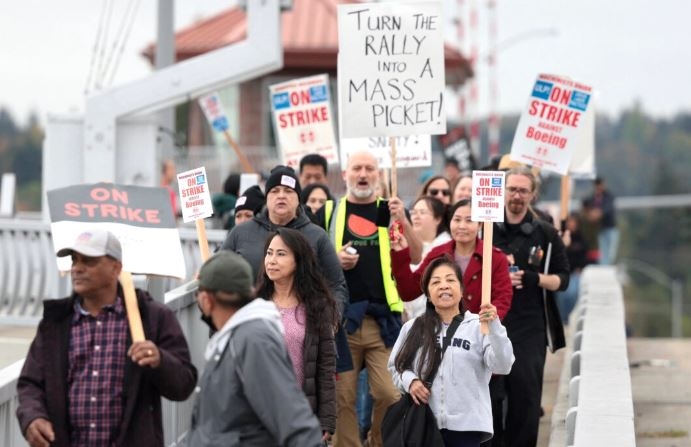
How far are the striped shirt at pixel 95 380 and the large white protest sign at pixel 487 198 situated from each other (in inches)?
114

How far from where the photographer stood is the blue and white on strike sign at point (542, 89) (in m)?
12.8

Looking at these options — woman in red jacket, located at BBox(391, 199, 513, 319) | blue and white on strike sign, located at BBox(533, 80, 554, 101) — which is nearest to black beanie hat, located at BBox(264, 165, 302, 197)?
woman in red jacket, located at BBox(391, 199, 513, 319)

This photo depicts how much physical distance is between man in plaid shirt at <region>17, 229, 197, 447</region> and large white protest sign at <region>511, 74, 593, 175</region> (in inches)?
248

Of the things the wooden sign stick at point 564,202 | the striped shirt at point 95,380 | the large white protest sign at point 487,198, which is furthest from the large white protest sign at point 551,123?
the striped shirt at point 95,380

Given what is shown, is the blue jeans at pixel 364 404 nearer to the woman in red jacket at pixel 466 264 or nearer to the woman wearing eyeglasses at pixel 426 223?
the woman wearing eyeglasses at pixel 426 223

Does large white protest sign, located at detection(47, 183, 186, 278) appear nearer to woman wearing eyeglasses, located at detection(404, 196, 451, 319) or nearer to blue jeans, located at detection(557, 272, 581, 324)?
woman wearing eyeglasses, located at detection(404, 196, 451, 319)

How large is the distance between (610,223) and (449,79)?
1446 cm

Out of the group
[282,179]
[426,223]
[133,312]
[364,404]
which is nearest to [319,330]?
[282,179]

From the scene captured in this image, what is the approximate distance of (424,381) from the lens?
8398mm

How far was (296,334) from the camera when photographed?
835cm

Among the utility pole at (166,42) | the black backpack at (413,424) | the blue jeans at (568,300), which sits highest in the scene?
the utility pole at (166,42)

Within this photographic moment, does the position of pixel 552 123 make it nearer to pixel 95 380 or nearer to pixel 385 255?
pixel 385 255

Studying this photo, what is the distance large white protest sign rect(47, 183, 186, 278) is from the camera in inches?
292

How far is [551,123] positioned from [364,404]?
2.89 meters
